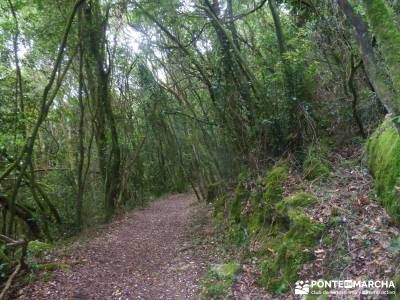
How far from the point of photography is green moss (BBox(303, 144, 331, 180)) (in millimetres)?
6754

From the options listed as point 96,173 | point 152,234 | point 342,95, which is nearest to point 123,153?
point 96,173

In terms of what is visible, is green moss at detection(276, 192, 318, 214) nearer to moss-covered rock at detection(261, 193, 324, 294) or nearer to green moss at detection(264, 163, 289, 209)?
moss-covered rock at detection(261, 193, 324, 294)

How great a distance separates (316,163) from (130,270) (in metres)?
4.25

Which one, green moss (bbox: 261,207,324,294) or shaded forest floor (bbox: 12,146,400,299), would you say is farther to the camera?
green moss (bbox: 261,207,324,294)

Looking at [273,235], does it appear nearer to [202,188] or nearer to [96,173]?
[96,173]

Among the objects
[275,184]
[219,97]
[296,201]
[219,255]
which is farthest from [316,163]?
[219,97]

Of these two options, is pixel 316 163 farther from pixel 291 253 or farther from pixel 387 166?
pixel 291 253

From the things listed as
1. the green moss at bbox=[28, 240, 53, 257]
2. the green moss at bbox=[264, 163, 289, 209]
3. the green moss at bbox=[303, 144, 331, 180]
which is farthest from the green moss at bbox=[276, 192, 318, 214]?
the green moss at bbox=[28, 240, 53, 257]

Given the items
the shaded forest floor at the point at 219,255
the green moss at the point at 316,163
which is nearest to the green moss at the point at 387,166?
the shaded forest floor at the point at 219,255

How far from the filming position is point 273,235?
6.18 metres

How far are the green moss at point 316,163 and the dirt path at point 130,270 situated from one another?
2698 millimetres

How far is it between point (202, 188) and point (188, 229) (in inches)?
303

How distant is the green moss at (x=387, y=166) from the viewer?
4.21 metres

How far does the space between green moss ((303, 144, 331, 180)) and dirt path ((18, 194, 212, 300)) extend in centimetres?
270
